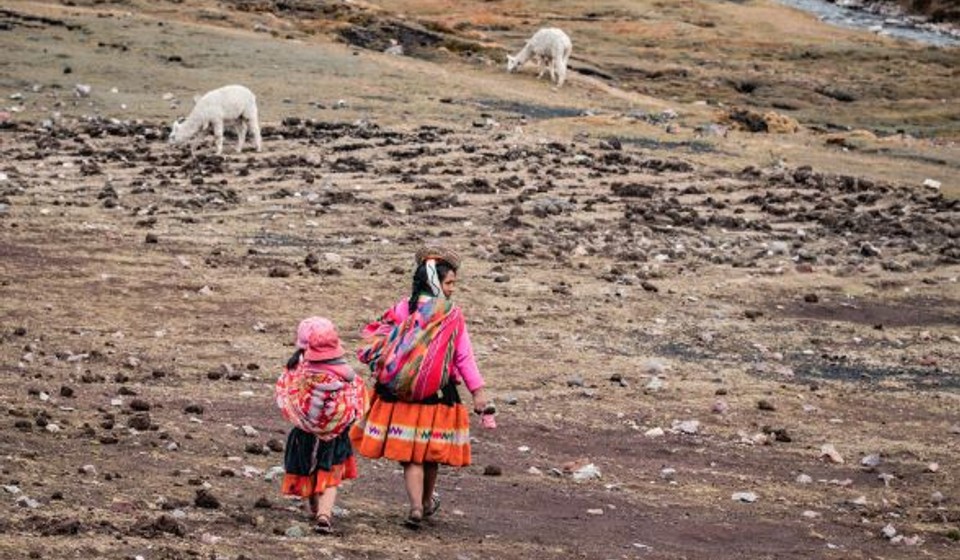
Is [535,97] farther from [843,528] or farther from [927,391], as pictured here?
[843,528]

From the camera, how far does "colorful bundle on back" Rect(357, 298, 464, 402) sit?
1061cm

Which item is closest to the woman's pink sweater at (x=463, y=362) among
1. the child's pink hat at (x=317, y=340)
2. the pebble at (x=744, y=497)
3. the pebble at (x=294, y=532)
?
the child's pink hat at (x=317, y=340)

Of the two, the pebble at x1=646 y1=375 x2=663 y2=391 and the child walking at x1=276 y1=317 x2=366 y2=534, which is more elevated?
the child walking at x1=276 y1=317 x2=366 y2=534

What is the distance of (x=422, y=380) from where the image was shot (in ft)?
34.9

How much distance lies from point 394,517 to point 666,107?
33.2 metres

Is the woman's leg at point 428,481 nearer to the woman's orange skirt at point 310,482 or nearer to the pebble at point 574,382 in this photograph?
→ the woman's orange skirt at point 310,482

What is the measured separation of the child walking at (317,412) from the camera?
10.4 meters

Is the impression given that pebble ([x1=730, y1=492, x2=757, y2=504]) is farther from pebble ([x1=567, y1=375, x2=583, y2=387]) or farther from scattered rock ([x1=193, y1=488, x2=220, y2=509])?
scattered rock ([x1=193, y1=488, x2=220, y2=509])

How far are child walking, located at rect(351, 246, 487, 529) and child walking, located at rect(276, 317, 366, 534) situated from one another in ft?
0.92

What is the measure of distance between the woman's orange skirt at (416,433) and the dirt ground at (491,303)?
1.60 ft

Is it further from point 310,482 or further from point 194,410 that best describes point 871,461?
point 310,482

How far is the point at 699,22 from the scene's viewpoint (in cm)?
7262

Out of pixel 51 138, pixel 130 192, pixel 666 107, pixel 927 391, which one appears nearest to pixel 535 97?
pixel 666 107

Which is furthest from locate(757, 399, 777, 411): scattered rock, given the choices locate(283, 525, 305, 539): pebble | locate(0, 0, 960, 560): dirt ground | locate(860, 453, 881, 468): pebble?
locate(283, 525, 305, 539): pebble
